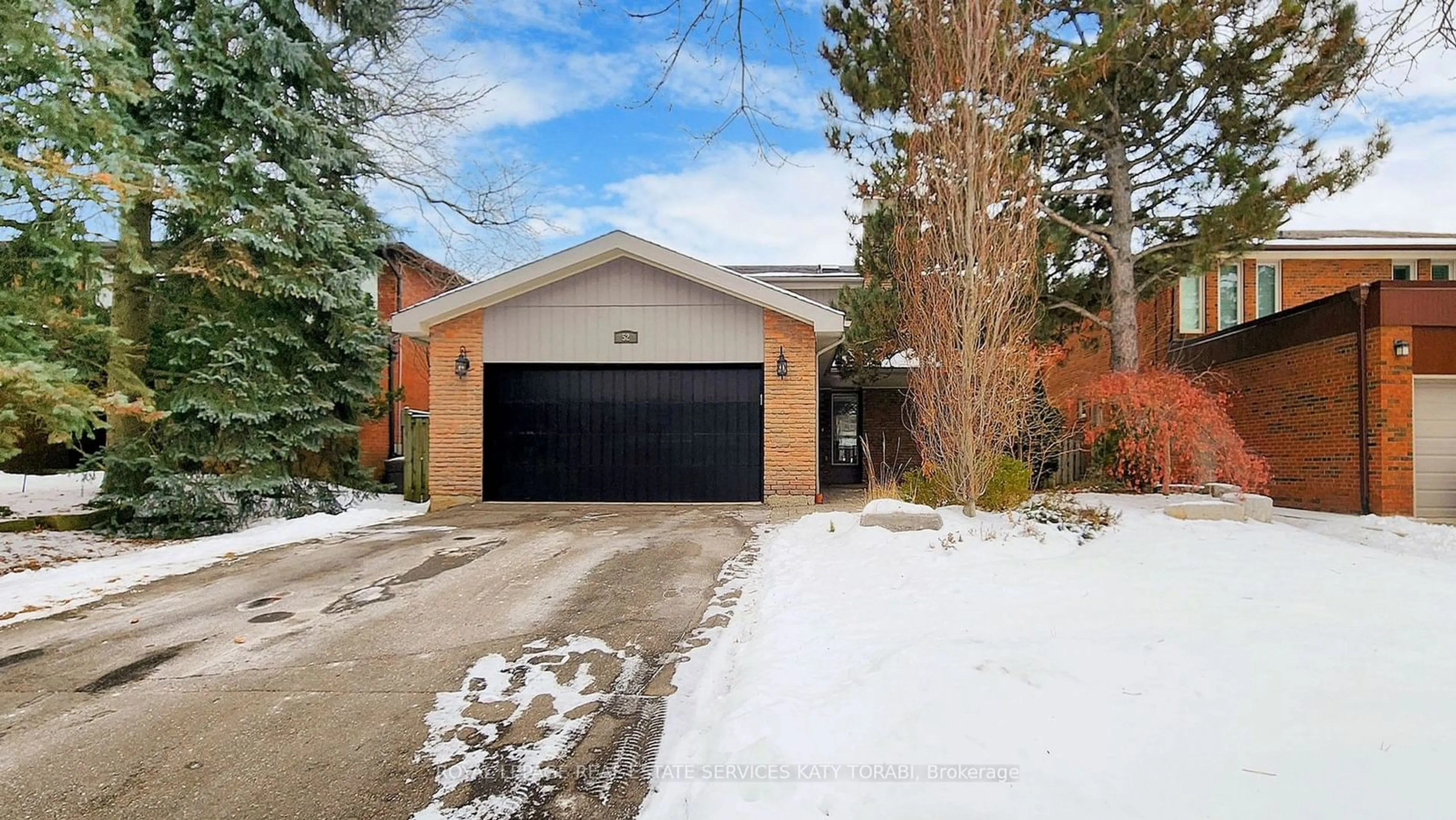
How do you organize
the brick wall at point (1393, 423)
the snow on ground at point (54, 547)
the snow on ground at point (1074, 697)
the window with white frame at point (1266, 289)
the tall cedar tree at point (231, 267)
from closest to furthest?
the snow on ground at point (1074, 697), the snow on ground at point (54, 547), the tall cedar tree at point (231, 267), the brick wall at point (1393, 423), the window with white frame at point (1266, 289)

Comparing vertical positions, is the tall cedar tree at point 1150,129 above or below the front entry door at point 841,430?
above

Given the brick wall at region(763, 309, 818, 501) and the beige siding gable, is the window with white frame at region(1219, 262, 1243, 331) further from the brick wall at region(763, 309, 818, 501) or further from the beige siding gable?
the beige siding gable

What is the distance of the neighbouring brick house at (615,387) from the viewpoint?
10055mm

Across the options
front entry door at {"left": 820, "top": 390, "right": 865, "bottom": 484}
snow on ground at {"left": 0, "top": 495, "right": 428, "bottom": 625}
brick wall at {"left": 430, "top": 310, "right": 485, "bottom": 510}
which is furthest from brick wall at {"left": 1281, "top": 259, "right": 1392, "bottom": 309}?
snow on ground at {"left": 0, "top": 495, "right": 428, "bottom": 625}

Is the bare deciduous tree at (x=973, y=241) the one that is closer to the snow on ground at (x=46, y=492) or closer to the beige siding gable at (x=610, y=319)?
the beige siding gable at (x=610, y=319)

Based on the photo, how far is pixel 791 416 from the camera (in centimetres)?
1002

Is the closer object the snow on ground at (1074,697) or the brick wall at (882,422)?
the snow on ground at (1074,697)

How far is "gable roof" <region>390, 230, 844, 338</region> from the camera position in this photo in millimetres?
9805

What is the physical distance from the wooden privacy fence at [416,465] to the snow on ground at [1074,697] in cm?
831

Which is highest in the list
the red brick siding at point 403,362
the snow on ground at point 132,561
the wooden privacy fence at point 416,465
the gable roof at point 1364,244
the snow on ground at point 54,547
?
the gable roof at point 1364,244

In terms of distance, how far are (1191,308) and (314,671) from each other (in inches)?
644

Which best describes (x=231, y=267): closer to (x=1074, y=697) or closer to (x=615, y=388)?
(x=615, y=388)

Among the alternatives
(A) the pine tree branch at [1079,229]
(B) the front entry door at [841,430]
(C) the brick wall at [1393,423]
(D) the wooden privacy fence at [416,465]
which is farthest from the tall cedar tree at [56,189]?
(C) the brick wall at [1393,423]

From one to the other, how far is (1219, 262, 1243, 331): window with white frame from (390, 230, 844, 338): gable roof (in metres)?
9.79
